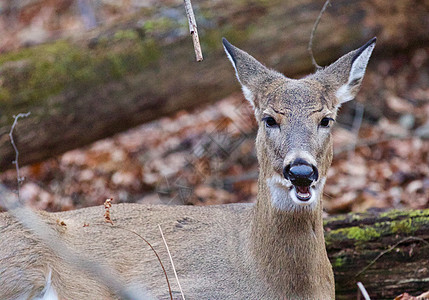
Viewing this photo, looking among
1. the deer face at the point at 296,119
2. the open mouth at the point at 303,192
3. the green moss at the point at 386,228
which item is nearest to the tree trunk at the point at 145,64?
the deer face at the point at 296,119

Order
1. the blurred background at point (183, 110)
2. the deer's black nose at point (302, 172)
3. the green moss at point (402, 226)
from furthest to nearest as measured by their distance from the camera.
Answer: the blurred background at point (183, 110) → the green moss at point (402, 226) → the deer's black nose at point (302, 172)

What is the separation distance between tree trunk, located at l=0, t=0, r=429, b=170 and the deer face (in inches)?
112

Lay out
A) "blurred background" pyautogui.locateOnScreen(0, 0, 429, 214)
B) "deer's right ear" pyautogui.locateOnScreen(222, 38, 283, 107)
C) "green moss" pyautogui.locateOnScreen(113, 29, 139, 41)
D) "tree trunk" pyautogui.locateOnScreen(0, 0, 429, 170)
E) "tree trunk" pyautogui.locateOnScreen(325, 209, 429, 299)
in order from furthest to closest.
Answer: "green moss" pyautogui.locateOnScreen(113, 29, 139, 41) → "blurred background" pyautogui.locateOnScreen(0, 0, 429, 214) → "tree trunk" pyautogui.locateOnScreen(0, 0, 429, 170) → "tree trunk" pyautogui.locateOnScreen(325, 209, 429, 299) → "deer's right ear" pyautogui.locateOnScreen(222, 38, 283, 107)

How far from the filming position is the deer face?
164 inches

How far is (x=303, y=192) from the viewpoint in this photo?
4215 mm

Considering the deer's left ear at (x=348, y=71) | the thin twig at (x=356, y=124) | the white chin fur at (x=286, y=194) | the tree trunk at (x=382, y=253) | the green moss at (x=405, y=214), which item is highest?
the deer's left ear at (x=348, y=71)

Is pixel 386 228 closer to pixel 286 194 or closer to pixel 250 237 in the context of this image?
pixel 250 237

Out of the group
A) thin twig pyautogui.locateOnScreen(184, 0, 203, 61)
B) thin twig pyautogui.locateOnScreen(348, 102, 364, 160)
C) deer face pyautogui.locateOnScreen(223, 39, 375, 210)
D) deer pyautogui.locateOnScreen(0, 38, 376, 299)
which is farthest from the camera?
thin twig pyautogui.locateOnScreen(348, 102, 364, 160)

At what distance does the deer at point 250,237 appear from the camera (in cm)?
446

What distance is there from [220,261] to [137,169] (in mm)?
4194

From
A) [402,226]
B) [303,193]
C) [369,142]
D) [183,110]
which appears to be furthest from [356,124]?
[303,193]

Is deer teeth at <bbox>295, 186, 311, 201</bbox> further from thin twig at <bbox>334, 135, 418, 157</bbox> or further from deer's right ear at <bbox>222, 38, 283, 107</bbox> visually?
thin twig at <bbox>334, 135, 418, 157</bbox>

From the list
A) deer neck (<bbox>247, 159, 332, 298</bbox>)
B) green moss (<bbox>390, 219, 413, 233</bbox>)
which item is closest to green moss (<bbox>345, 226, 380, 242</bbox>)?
green moss (<bbox>390, 219, 413, 233</bbox>)

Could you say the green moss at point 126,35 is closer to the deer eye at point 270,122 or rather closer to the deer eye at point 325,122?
the deer eye at point 270,122
